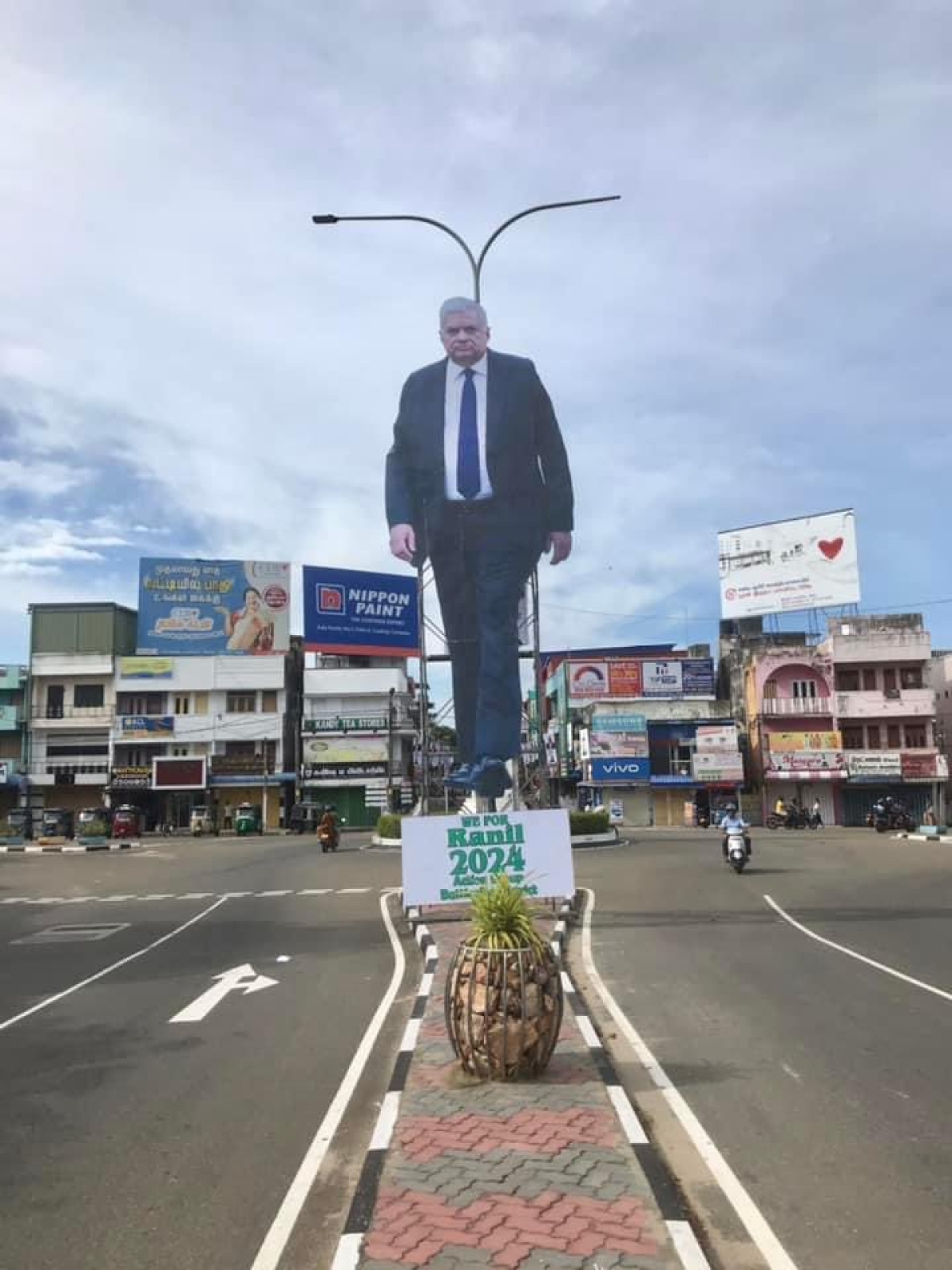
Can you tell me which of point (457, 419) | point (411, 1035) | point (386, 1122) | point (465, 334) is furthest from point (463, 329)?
point (386, 1122)

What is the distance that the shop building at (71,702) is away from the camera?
57.3 meters

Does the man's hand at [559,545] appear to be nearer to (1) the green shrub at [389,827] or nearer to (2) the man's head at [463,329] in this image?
(2) the man's head at [463,329]

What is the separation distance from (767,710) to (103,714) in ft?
121

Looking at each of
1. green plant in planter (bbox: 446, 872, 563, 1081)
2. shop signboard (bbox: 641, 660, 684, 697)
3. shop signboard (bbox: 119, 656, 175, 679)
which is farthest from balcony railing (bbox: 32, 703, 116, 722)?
green plant in planter (bbox: 446, 872, 563, 1081)

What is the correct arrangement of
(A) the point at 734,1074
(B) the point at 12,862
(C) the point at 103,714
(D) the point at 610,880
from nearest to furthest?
(A) the point at 734,1074, (D) the point at 610,880, (B) the point at 12,862, (C) the point at 103,714

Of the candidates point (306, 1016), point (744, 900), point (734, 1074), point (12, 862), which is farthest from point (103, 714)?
point (734, 1074)

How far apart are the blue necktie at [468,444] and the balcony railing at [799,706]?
117 feet

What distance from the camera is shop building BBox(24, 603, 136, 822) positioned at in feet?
188

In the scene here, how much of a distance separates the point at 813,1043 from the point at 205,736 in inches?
2089

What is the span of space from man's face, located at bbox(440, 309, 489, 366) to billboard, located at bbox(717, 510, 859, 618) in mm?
39299

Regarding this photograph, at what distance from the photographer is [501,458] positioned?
21109 millimetres

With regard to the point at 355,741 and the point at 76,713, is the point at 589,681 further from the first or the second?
the point at 76,713

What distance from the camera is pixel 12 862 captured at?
112 feet

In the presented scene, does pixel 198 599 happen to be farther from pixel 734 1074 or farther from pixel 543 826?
pixel 734 1074
